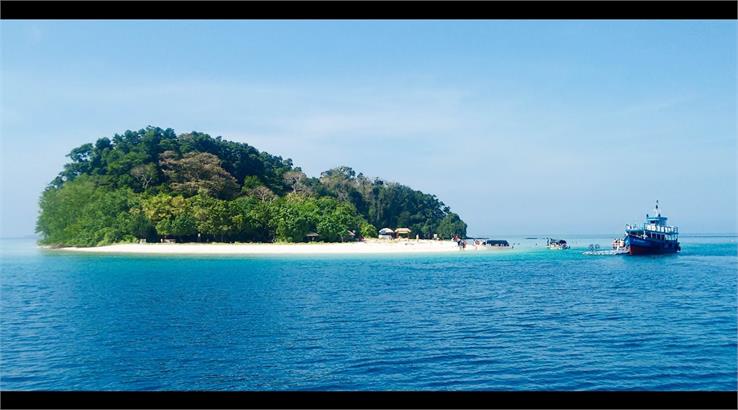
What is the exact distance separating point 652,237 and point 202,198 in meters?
39.2

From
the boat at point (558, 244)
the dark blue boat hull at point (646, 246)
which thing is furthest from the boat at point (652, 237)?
the boat at point (558, 244)

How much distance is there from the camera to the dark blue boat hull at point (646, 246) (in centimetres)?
4278

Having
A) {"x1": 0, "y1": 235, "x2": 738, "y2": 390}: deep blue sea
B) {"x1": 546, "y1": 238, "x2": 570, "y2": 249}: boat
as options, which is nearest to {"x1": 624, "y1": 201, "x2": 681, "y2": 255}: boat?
{"x1": 546, "y1": 238, "x2": 570, "y2": 249}: boat

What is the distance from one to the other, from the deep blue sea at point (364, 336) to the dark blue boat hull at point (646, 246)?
2303cm

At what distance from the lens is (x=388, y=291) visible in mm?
18047

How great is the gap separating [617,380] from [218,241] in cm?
4439

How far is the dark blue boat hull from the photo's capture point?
42781 mm

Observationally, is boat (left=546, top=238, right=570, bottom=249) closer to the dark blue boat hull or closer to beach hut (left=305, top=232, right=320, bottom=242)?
the dark blue boat hull

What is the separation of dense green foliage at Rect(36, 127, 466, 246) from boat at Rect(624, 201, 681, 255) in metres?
24.8

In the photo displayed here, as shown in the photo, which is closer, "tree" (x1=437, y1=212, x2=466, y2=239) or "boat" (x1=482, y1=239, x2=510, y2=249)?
"boat" (x1=482, y1=239, x2=510, y2=249)

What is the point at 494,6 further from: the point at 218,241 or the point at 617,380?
the point at 218,241

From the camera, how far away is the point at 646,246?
4294 cm

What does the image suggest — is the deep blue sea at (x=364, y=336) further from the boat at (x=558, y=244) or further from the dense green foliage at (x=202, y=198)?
the boat at (x=558, y=244)

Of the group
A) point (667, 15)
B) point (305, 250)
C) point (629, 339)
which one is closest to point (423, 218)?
point (305, 250)
